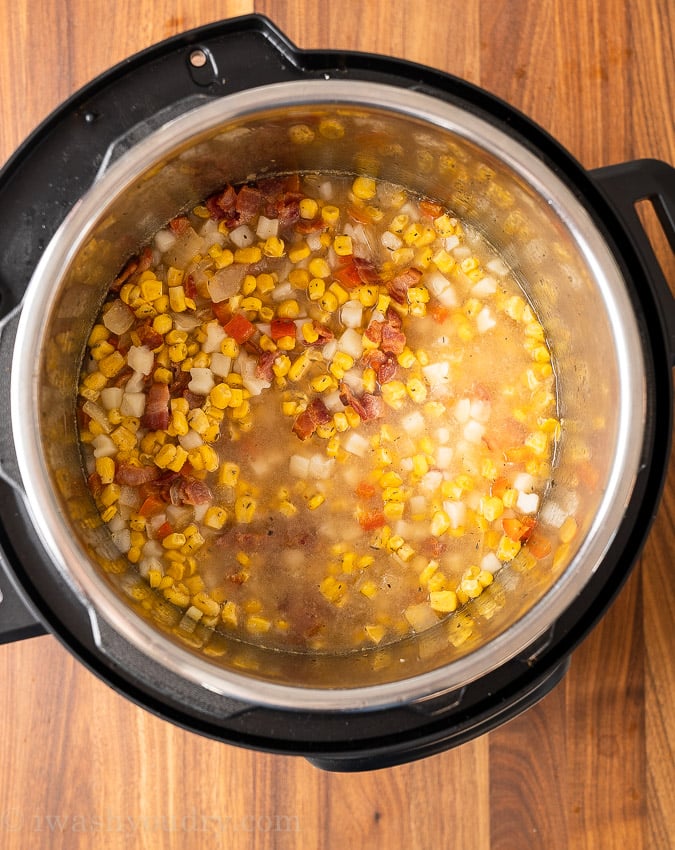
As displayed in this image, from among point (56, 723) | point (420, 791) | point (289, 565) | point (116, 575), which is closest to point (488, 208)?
point (289, 565)

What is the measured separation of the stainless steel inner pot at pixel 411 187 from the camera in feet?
2.85

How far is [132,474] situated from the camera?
1057 mm

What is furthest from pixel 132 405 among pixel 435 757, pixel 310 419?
pixel 435 757

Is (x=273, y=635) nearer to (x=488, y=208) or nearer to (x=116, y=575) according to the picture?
(x=116, y=575)

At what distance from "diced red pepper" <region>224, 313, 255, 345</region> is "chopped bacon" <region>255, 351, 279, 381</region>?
0.12 ft

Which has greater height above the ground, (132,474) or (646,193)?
(646,193)

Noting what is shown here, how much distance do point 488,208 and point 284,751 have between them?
2.36ft

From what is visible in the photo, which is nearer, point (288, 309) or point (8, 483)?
point (8, 483)

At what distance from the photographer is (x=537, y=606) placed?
0.90 meters

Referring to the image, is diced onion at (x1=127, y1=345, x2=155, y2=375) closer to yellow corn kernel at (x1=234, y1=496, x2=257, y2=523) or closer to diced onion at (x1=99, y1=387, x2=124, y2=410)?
diced onion at (x1=99, y1=387, x2=124, y2=410)

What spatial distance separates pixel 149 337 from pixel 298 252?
0.23 m

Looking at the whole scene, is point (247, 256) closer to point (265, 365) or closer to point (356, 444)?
point (265, 365)

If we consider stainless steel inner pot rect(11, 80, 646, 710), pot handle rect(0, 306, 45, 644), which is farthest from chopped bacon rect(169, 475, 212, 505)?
pot handle rect(0, 306, 45, 644)

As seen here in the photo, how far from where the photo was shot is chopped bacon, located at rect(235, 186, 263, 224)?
1.08 m
